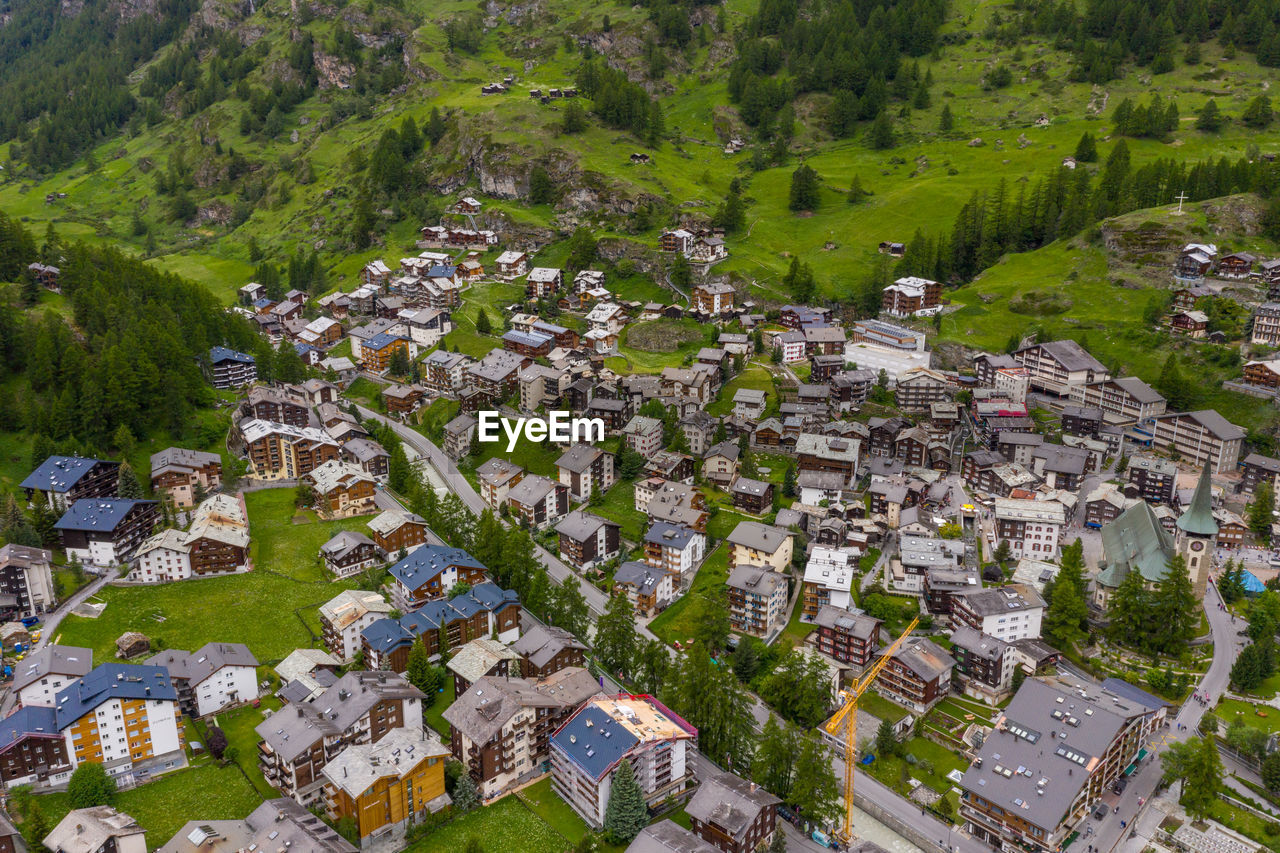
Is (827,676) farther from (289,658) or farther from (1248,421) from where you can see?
(1248,421)

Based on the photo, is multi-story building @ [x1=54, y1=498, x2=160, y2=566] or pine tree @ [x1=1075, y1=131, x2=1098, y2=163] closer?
multi-story building @ [x1=54, y1=498, x2=160, y2=566]

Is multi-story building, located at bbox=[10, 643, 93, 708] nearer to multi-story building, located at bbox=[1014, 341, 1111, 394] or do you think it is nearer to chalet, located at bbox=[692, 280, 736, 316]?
chalet, located at bbox=[692, 280, 736, 316]

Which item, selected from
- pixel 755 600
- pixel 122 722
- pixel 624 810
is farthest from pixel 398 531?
pixel 624 810

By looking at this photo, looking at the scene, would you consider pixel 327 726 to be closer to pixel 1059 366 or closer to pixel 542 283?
pixel 1059 366

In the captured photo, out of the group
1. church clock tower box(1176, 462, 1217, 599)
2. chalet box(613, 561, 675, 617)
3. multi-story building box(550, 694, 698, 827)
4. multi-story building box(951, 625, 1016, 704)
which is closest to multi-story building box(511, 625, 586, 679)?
multi-story building box(550, 694, 698, 827)

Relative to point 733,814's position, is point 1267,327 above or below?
above

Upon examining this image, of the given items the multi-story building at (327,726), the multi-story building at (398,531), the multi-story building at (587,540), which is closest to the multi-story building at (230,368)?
the multi-story building at (398,531)
